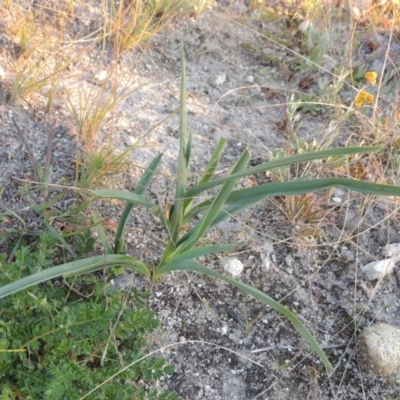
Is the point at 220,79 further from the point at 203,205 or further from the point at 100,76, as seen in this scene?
the point at 203,205

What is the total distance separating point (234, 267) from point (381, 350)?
50 cm

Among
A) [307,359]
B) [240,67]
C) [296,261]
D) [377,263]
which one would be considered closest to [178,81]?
[240,67]

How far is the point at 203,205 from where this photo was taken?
138 cm

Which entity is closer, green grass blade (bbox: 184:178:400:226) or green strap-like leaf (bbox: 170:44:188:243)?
green grass blade (bbox: 184:178:400:226)

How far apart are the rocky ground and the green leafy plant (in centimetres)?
14

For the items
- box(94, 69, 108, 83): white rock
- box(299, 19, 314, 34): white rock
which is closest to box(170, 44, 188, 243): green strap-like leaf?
box(94, 69, 108, 83): white rock

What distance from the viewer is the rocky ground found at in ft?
4.90

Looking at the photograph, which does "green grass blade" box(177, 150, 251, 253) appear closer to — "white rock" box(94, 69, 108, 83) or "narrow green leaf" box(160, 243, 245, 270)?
"narrow green leaf" box(160, 243, 245, 270)

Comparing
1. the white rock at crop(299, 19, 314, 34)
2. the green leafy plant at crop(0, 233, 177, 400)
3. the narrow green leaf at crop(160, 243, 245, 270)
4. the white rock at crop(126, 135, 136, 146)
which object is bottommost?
the green leafy plant at crop(0, 233, 177, 400)

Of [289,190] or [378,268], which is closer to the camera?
[289,190]

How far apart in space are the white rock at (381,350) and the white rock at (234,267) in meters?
0.42

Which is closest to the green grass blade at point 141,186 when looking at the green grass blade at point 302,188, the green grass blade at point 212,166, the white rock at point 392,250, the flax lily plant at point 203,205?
the flax lily plant at point 203,205

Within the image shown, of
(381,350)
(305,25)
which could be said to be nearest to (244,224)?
(381,350)

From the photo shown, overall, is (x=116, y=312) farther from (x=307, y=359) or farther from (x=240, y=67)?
(x=240, y=67)
